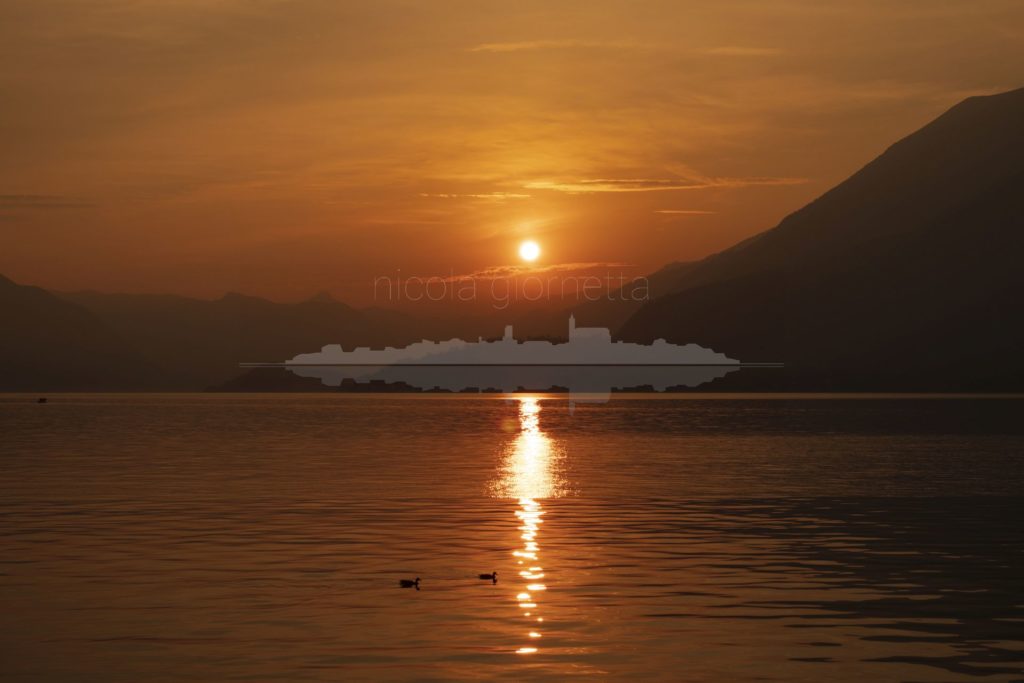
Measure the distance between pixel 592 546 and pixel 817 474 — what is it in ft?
159

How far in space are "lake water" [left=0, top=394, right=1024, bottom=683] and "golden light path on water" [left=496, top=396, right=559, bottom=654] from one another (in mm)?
253

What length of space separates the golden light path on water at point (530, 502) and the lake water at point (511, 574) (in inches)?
10.0

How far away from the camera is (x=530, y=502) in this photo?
76.8m

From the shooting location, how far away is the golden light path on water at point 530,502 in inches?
1577

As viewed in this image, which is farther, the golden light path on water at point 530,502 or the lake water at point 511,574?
the golden light path on water at point 530,502

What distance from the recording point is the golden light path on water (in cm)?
4006

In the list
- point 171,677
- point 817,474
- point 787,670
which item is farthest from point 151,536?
point 817,474

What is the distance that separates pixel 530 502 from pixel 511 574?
28811mm

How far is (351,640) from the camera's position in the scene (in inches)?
1426

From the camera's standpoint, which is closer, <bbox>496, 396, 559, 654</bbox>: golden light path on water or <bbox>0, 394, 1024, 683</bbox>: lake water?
<bbox>0, 394, 1024, 683</bbox>: lake water

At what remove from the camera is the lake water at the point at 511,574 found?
33938mm

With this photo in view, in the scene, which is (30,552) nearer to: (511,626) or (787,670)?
(511,626)

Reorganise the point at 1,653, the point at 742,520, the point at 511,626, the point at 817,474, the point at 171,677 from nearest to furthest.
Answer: the point at 171,677 < the point at 1,653 < the point at 511,626 < the point at 742,520 < the point at 817,474

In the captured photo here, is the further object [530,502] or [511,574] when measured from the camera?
[530,502]
